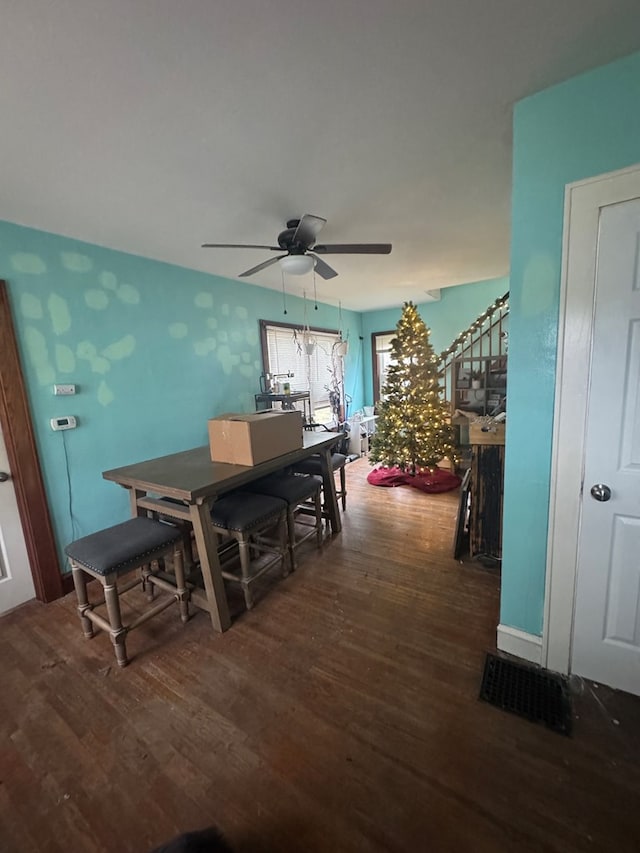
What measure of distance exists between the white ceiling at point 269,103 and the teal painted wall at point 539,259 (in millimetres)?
97

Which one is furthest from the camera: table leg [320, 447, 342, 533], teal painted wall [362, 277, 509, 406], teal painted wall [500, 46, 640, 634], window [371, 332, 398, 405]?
window [371, 332, 398, 405]

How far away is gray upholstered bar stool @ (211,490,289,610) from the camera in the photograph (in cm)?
212

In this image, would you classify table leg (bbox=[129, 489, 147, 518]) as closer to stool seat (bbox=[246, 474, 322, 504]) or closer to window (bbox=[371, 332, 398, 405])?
stool seat (bbox=[246, 474, 322, 504])

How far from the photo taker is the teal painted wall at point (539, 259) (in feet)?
4.11

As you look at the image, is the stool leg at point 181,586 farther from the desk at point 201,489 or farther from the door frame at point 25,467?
the door frame at point 25,467

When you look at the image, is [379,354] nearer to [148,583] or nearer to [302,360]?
[302,360]

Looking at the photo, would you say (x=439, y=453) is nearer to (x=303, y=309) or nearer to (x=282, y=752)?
(x=303, y=309)

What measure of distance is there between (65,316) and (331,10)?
2333mm

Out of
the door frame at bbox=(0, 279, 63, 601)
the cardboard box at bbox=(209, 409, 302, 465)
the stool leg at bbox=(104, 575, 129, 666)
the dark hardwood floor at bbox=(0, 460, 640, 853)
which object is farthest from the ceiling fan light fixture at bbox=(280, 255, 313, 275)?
the dark hardwood floor at bbox=(0, 460, 640, 853)

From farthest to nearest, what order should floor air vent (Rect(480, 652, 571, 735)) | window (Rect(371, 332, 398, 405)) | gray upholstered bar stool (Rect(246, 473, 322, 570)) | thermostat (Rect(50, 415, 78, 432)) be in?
window (Rect(371, 332, 398, 405)) < gray upholstered bar stool (Rect(246, 473, 322, 570)) < thermostat (Rect(50, 415, 78, 432)) < floor air vent (Rect(480, 652, 571, 735))

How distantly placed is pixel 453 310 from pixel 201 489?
16.4 ft

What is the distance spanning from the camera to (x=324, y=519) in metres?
3.30

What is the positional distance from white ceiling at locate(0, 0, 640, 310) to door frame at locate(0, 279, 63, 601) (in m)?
0.81

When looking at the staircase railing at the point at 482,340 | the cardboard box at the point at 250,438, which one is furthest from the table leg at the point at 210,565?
the staircase railing at the point at 482,340
